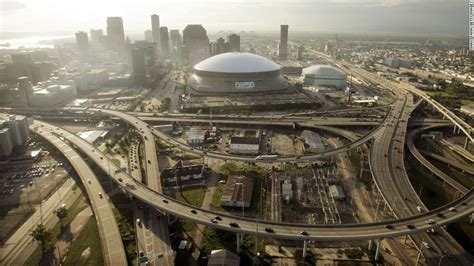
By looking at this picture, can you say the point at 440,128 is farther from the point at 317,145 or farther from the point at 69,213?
the point at 69,213

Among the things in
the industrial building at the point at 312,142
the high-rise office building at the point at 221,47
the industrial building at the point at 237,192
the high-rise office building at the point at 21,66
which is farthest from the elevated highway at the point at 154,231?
the high-rise office building at the point at 221,47

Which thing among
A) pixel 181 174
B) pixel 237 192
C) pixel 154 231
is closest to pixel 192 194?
pixel 181 174

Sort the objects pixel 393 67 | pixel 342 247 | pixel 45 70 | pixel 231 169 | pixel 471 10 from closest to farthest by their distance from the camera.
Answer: pixel 342 247
pixel 231 169
pixel 471 10
pixel 45 70
pixel 393 67

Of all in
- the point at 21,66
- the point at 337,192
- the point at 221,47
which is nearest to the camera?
the point at 337,192

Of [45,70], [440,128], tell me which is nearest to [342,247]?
[440,128]

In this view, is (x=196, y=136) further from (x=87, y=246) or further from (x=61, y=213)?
(x=87, y=246)
